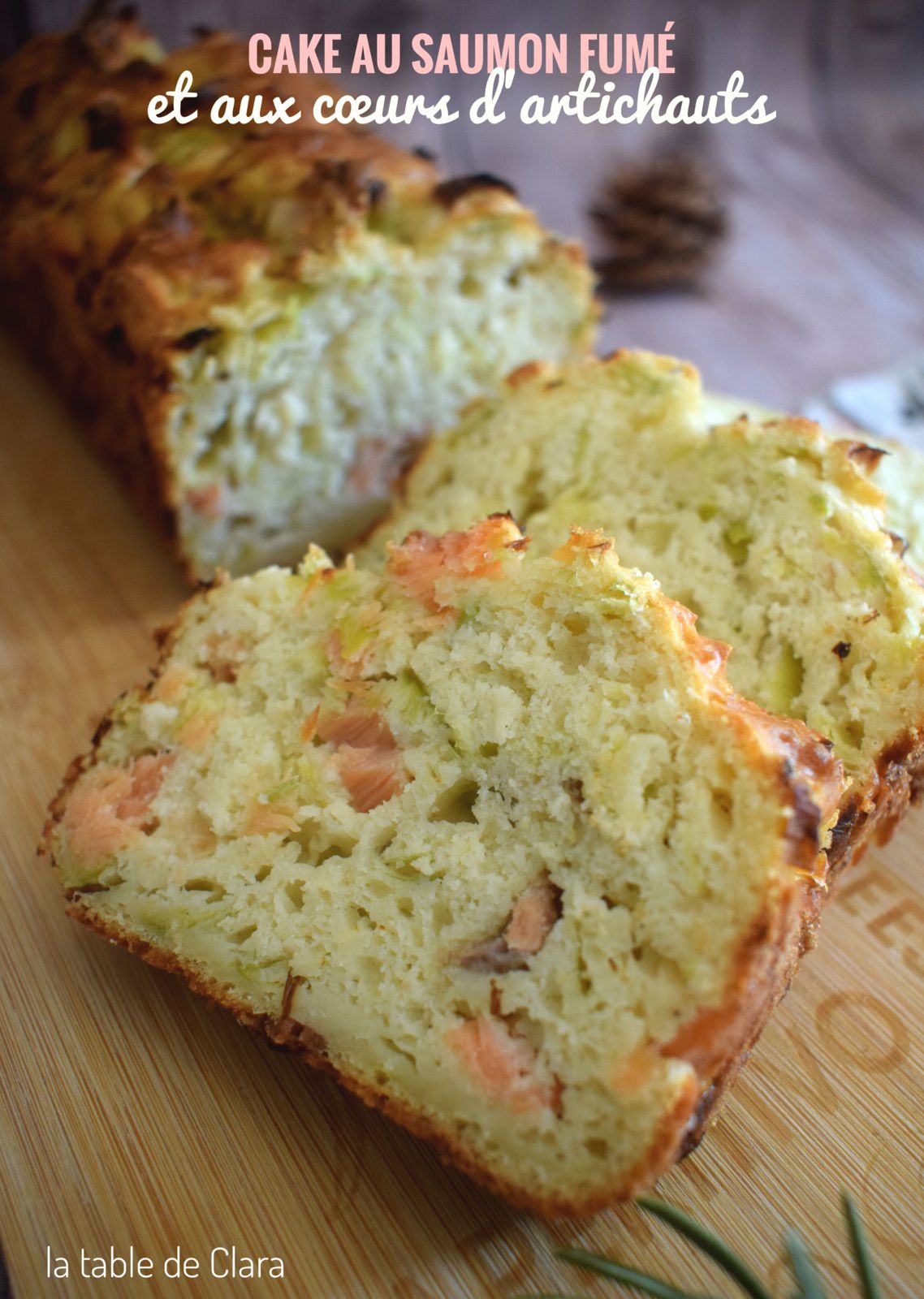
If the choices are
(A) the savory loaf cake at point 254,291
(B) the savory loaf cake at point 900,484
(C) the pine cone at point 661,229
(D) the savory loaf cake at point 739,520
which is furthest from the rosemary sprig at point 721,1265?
(C) the pine cone at point 661,229

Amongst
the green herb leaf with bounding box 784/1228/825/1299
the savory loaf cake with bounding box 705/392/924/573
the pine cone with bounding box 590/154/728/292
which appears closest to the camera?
the green herb leaf with bounding box 784/1228/825/1299

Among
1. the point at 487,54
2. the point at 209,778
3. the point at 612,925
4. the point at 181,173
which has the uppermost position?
the point at 487,54

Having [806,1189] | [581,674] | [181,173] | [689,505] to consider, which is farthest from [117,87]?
[806,1189]

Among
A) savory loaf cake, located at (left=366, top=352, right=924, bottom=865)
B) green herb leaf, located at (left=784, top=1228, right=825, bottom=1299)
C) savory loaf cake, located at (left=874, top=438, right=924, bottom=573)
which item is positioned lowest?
green herb leaf, located at (left=784, top=1228, right=825, bottom=1299)

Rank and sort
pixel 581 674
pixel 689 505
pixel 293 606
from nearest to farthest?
pixel 581 674
pixel 293 606
pixel 689 505

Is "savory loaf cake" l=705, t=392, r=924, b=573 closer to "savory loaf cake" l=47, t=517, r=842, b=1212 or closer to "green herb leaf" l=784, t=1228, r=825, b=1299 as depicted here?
"savory loaf cake" l=47, t=517, r=842, b=1212

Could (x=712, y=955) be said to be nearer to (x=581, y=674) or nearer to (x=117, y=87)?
(x=581, y=674)

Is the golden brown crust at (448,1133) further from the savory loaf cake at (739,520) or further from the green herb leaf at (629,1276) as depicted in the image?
the savory loaf cake at (739,520)

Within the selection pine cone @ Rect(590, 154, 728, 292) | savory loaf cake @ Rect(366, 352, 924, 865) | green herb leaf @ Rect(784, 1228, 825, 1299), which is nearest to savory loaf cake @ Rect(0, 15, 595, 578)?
savory loaf cake @ Rect(366, 352, 924, 865)
